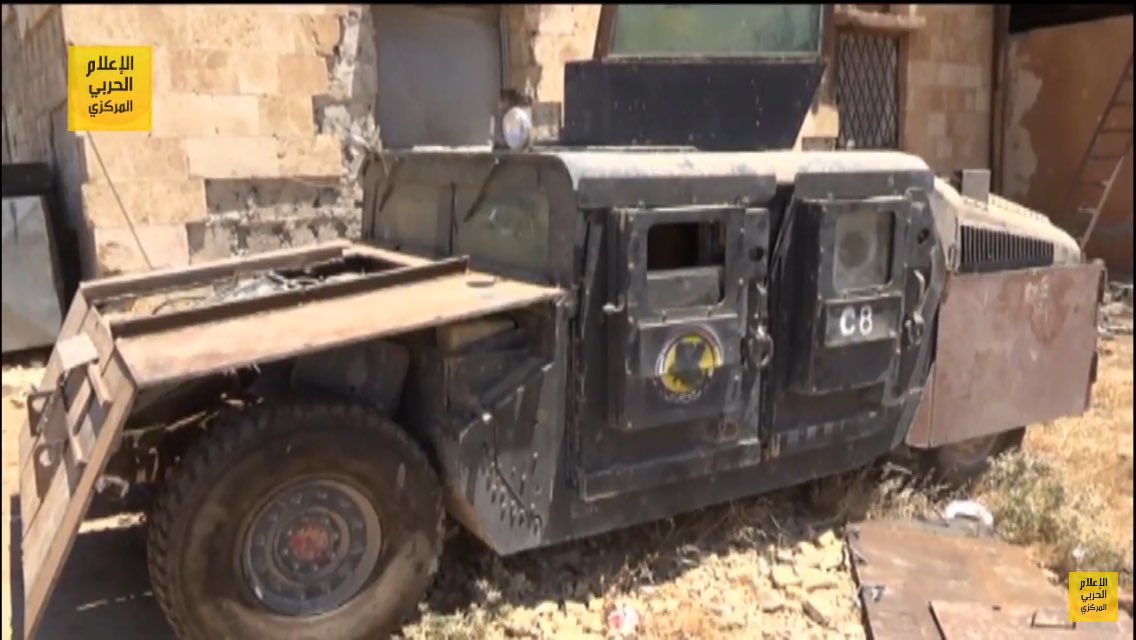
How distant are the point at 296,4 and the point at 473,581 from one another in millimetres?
4649

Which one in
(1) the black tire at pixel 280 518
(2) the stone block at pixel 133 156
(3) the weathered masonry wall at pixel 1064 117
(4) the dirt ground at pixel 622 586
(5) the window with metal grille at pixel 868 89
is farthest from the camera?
(3) the weathered masonry wall at pixel 1064 117

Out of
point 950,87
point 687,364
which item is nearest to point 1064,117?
point 950,87

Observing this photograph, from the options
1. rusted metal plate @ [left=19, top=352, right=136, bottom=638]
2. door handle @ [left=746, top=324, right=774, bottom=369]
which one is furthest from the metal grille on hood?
rusted metal plate @ [left=19, top=352, right=136, bottom=638]

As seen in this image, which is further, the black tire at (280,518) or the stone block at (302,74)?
the stone block at (302,74)

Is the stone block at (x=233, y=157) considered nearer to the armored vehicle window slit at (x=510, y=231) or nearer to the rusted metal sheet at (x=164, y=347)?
the rusted metal sheet at (x=164, y=347)

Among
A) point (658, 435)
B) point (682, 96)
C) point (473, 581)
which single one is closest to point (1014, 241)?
point (682, 96)

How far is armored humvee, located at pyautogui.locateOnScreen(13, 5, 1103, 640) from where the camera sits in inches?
115

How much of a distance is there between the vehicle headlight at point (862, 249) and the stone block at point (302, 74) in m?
4.38

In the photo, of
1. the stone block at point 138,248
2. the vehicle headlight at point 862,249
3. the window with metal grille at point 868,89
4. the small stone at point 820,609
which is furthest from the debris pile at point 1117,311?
the stone block at point 138,248

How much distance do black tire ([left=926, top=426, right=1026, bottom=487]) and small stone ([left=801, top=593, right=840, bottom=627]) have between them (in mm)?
1229

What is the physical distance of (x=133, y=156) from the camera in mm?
6289

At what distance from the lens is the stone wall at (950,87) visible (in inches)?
416

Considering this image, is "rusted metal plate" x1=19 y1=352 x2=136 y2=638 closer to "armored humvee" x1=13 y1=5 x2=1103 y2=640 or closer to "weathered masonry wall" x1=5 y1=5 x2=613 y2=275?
"armored humvee" x1=13 y1=5 x2=1103 y2=640

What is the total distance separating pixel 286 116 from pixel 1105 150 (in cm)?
917
